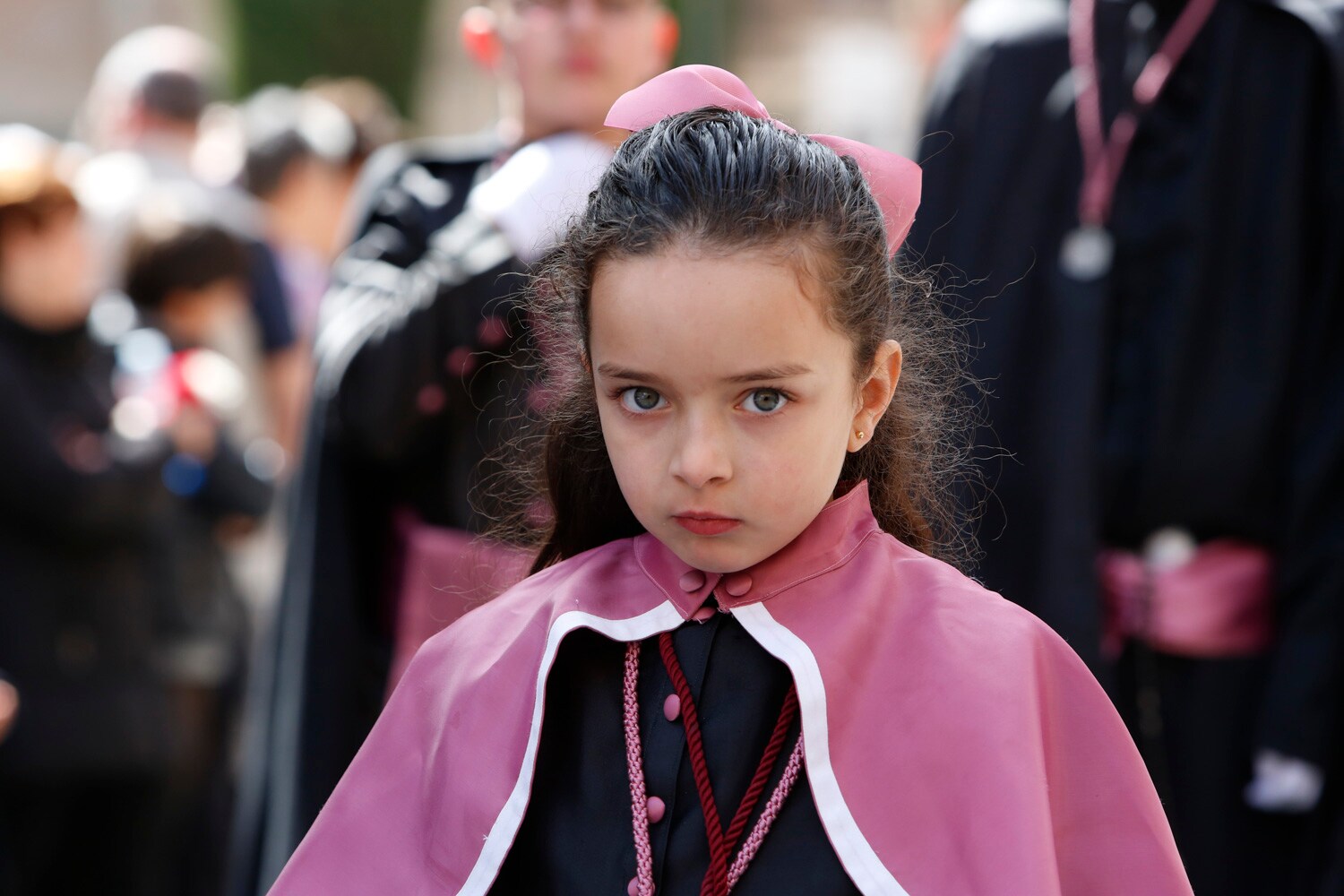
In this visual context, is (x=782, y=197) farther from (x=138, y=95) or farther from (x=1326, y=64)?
(x=138, y=95)

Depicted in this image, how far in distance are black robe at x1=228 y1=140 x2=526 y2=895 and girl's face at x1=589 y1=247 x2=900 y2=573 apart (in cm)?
103

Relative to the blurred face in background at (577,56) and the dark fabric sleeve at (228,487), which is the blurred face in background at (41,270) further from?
the blurred face in background at (577,56)

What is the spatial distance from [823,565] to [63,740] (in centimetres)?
235

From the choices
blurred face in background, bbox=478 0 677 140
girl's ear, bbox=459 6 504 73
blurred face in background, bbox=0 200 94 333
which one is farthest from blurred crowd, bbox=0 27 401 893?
blurred face in background, bbox=478 0 677 140

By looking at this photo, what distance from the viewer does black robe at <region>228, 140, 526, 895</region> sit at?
263cm

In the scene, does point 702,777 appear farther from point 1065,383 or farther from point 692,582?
point 1065,383

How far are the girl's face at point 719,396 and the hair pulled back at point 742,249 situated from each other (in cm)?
3

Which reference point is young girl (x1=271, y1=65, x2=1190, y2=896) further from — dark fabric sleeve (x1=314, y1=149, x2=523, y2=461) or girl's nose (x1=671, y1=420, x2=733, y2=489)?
dark fabric sleeve (x1=314, y1=149, x2=523, y2=461)

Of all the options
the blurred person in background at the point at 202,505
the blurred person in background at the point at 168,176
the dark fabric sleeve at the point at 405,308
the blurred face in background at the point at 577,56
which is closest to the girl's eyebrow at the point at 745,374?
the dark fabric sleeve at the point at 405,308

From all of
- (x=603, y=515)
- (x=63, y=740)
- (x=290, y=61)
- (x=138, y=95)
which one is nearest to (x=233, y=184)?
(x=138, y=95)

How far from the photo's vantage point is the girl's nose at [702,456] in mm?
1470

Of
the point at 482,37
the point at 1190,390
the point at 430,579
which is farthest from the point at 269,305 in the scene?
the point at 1190,390

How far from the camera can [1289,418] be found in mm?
2738

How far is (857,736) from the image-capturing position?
1.54 metres
